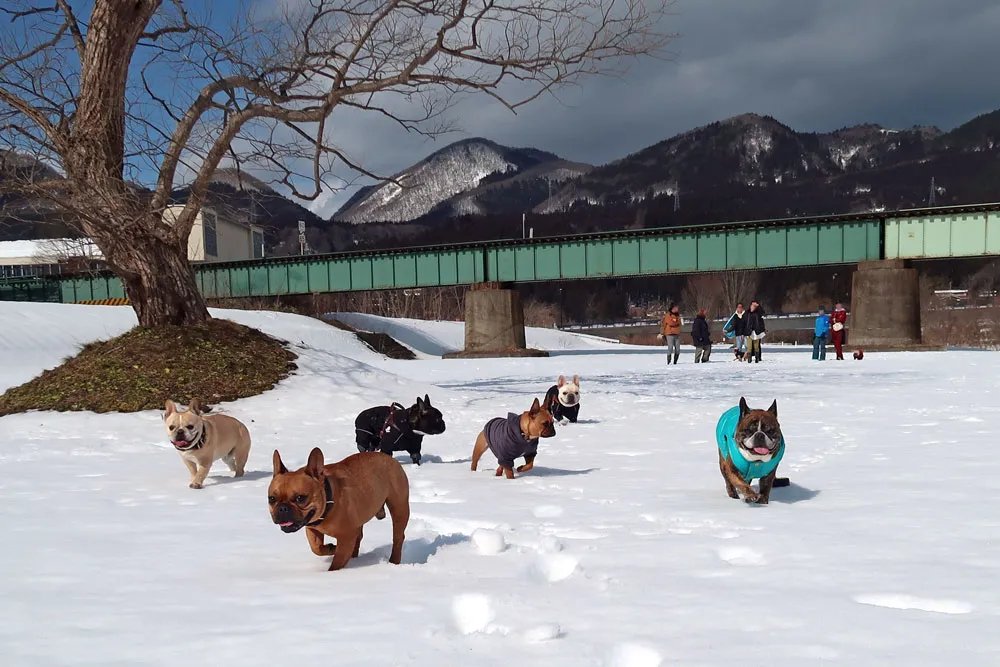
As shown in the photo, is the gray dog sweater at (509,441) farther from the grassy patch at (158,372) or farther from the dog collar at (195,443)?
the grassy patch at (158,372)

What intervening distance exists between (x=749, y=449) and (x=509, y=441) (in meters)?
2.37

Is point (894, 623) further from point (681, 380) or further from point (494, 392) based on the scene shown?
point (681, 380)

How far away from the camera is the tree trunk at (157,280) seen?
14484mm

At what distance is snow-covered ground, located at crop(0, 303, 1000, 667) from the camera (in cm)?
307

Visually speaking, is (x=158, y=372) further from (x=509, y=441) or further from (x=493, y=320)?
(x=493, y=320)

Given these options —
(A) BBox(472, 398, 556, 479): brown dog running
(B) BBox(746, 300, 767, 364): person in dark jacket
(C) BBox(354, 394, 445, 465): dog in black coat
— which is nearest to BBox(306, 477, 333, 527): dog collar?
(A) BBox(472, 398, 556, 479): brown dog running

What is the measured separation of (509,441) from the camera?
6852mm

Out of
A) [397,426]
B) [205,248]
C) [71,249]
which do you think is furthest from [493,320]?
[205,248]

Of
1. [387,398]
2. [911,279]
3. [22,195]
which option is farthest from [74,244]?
[911,279]

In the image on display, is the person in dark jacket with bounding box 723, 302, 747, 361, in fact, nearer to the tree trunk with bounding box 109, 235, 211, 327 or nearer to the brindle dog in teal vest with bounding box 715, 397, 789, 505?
the tree trunk with bounding box 109, 235, 211, 327

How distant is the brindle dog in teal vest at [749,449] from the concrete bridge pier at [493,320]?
36.5 meters

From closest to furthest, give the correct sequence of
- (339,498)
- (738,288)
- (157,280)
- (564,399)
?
(339,498), (564,399), (157,280), (738,288)

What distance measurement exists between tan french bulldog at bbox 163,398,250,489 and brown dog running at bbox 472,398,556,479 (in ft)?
8.63

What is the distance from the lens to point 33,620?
136 inches
